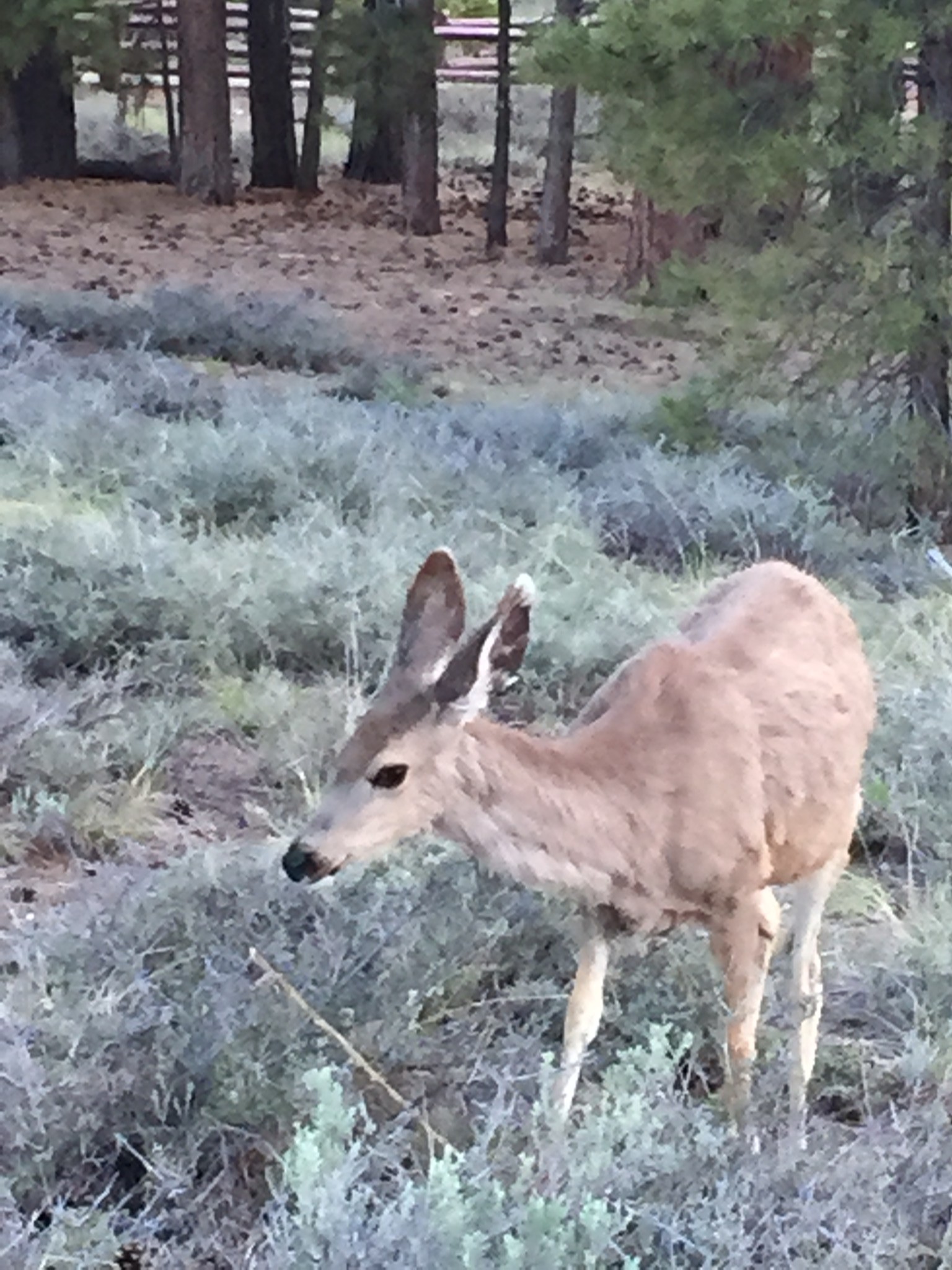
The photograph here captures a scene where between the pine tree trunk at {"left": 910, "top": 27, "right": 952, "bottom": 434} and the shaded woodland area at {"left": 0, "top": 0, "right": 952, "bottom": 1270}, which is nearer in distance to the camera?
the shaded woodland area at {"left": 0, "top": 0, "right": 952, "bottom": 1270}

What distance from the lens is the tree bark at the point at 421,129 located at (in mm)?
14430

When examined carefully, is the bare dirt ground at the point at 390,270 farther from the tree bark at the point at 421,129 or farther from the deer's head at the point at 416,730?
the deer's head at the point at 416,730

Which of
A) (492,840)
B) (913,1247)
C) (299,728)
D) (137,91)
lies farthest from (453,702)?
(137,91)

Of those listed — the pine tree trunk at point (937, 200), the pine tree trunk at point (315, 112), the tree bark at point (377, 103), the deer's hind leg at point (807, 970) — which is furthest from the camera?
the pine tree trunk at point (315, 112)

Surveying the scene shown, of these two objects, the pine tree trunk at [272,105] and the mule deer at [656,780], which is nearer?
the mule deer at [656,780]

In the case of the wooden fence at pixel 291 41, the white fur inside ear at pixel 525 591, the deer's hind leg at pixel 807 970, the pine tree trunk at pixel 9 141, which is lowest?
the deer's hind leg at pixel 807 970

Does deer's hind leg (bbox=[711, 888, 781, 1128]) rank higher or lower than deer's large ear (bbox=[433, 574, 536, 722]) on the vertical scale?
lower

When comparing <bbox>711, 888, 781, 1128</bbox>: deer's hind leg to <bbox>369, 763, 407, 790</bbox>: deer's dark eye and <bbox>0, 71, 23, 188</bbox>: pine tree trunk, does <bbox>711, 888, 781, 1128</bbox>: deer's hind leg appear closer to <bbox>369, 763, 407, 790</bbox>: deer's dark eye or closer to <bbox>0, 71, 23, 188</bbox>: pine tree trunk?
<bbox>369, 763, 407, 790</bbox>: deer's dark eye

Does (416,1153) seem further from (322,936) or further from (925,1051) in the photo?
(925,1051)

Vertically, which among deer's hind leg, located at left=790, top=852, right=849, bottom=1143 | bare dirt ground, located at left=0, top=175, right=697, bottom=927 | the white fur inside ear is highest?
the white fur inside ear

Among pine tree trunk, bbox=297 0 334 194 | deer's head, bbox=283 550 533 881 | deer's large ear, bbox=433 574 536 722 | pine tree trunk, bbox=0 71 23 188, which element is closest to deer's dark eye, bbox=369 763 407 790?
deer's head, bbox=283 550 533 881

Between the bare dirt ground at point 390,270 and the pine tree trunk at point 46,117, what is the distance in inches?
15.0

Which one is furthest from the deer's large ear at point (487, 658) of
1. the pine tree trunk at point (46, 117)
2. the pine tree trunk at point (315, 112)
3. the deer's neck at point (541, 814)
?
the pine tree trunk at point (46, 117)

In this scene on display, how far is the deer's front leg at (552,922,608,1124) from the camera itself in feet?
10.2
